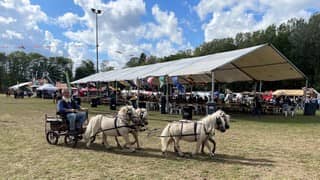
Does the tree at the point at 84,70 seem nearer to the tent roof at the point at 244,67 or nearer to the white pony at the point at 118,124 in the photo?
the tent roof at the point at 244,67

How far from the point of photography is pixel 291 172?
6.97 meters

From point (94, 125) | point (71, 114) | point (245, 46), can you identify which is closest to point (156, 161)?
point (94, 125)

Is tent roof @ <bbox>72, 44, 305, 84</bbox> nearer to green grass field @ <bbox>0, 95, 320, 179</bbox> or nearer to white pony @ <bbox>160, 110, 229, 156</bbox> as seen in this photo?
green grass field @ <bbox>0, 95, 320, 179</bbox>

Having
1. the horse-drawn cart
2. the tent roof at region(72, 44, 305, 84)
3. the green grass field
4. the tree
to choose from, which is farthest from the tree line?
the horse-drawn cart

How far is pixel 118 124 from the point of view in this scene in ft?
29.2

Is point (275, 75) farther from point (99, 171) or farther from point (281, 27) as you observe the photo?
point (281, 27)

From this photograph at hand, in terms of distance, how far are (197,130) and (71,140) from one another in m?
3.95

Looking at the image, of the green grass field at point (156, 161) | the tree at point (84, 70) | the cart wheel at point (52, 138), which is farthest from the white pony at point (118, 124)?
the tree at point (84, 70)

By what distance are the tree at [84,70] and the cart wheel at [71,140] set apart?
3874 inches

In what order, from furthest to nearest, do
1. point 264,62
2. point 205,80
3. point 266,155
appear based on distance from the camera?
point 205,80 < point 264,62 < point 266,155

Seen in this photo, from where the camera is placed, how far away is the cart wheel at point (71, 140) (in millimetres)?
9727

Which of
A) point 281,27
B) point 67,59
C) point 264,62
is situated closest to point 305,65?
point 281,27

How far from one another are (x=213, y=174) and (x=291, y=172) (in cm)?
155

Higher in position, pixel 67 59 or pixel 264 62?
pixel 67 59
